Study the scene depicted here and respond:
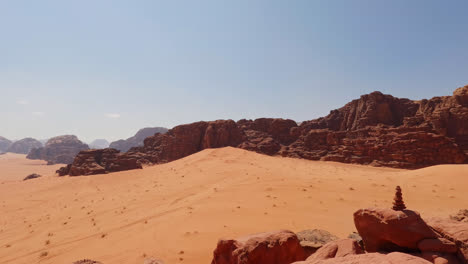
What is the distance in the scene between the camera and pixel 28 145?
13875 cm

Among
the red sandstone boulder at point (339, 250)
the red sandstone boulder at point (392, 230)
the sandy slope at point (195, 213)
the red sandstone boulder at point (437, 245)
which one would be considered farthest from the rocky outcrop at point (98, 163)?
the red sandstone boulder at point (437, 245)

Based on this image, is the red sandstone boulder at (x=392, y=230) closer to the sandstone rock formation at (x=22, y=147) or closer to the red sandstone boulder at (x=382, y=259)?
the red sandstone boulder at (x=382, y=259)

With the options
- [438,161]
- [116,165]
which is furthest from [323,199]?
[116,165]

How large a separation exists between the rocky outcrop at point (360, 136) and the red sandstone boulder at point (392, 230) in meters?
30.2

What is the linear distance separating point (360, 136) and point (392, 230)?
118 feet

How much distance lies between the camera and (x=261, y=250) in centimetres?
450

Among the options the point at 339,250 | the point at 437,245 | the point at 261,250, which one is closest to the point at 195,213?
the point at 261,250

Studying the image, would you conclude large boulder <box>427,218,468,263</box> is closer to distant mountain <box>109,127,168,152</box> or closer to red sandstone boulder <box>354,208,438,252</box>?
red sandstone boulder <box>354,208,438,252</box>

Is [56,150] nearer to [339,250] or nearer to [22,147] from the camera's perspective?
[22,147]

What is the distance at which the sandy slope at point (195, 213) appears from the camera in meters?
7.29

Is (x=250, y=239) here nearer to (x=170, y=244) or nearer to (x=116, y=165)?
(x=170, y=244)

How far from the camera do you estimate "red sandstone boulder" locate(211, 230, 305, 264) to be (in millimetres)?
4449

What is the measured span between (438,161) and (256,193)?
28.5 m

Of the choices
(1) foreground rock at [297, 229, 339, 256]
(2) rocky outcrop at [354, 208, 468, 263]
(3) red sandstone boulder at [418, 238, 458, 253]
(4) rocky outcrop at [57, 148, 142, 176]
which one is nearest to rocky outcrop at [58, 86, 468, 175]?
(4) rocky outcrop at [57, 148, 142, 176]
